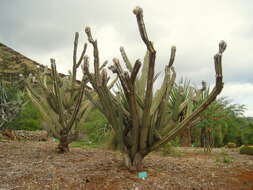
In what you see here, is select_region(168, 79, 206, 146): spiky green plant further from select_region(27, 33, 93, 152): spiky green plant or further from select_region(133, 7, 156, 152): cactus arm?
select_region(27, 33, 93, 152): spiky green plant

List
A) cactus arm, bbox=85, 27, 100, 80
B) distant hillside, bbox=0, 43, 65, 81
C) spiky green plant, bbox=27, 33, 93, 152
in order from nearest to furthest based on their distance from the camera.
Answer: cactus arm, bbox=85, 27, 100, 80 < spiky green plant, bbox=27, 33, 93, 152 < distant hillside, bbox=0, 43, 65, 81

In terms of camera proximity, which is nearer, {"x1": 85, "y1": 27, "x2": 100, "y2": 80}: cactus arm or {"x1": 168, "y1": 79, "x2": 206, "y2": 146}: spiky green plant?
{"x1": 85, "y1": 27, "x2": 100, "y2": 80}: cactus arm

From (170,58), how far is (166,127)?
104 cm

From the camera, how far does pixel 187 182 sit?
3.20 meters

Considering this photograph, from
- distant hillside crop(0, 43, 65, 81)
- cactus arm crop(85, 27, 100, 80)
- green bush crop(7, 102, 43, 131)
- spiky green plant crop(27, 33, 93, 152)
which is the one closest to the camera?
cactus arm crop(85, 27, 100, 80)

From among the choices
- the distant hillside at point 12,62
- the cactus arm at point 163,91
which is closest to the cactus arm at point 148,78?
the cactus arm at point 163,91

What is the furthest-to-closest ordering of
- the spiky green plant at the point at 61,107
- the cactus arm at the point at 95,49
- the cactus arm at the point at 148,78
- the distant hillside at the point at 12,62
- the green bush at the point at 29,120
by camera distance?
the distant hillside at the point at 12,62 → the green bush at the point at 29,120 → the spiky green plant at the point at 61,107 → the cactus arm at the point at 95,49 → the cactus arm at the point at 148,78

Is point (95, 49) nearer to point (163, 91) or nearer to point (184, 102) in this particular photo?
point (163, 91)

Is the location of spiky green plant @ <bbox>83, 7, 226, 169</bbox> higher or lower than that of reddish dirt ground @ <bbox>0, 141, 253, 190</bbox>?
higher

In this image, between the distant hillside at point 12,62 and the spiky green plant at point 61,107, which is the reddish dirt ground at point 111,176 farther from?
the distant hillside at point 12,62

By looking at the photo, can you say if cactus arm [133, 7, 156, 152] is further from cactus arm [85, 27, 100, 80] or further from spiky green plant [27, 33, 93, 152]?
spiky green plant [27, 33, 93, 152]

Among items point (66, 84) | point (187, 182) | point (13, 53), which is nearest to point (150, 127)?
point (187, 182)

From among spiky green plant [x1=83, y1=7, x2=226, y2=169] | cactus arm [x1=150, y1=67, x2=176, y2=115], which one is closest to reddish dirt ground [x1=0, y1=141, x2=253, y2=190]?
spiky green plant [x1=83, y1=7, x2=226, y2=169]

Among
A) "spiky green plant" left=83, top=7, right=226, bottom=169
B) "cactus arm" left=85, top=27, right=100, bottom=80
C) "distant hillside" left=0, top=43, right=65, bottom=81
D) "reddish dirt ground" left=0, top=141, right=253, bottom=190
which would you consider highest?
"distant hillside" left=0, top=43, right=65, bottom=81
